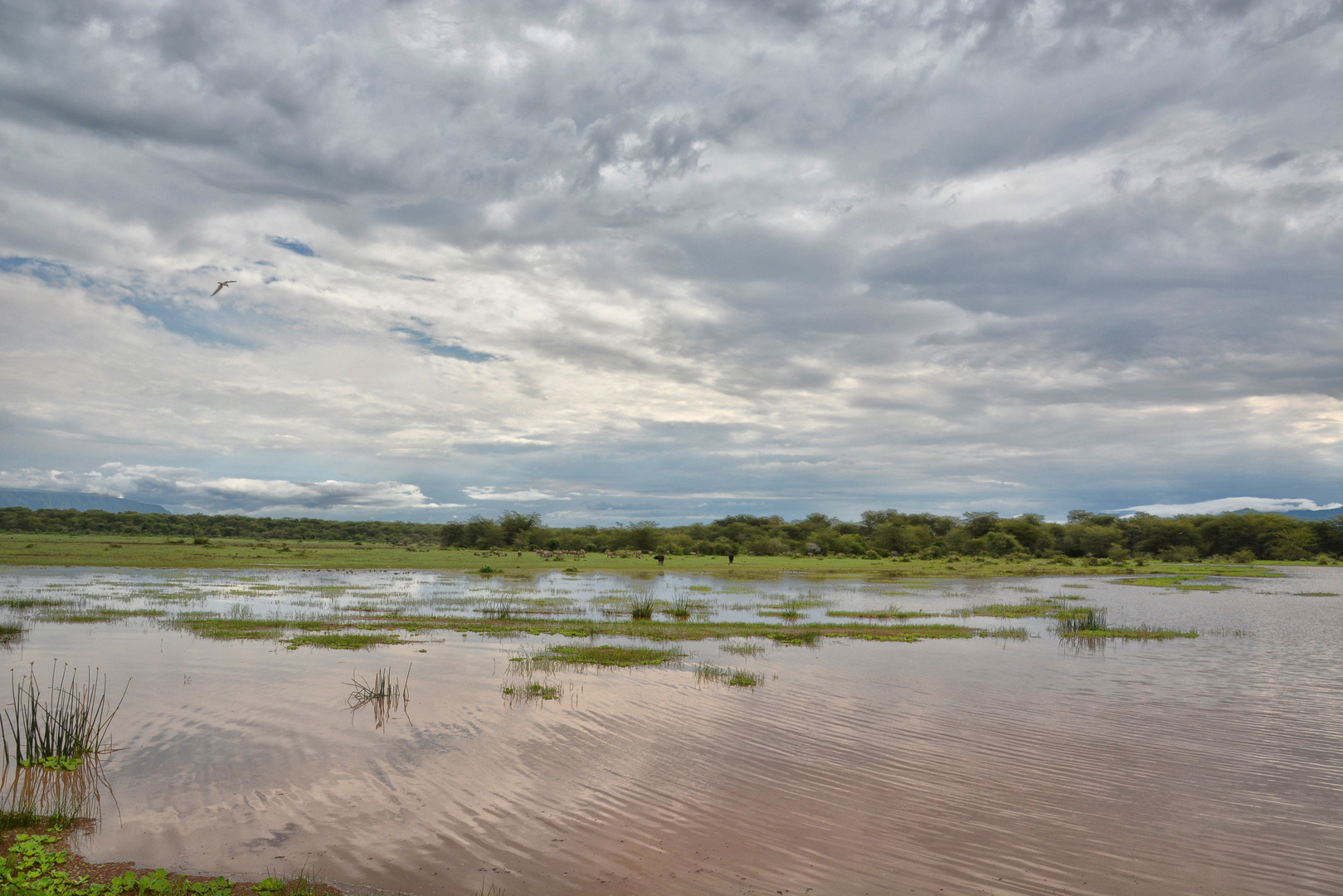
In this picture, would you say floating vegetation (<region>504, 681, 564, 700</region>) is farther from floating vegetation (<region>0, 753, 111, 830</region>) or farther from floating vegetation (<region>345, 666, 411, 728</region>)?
floating vegetation (<region>0, 753, 111, 830</region>)

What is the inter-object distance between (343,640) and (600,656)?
25.1ft

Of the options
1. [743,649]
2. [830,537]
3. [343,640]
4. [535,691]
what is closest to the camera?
[535,691]

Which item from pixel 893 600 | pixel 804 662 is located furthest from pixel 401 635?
pixel 893 600

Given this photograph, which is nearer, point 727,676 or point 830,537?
point 727,676

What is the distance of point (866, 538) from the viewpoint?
142 metres

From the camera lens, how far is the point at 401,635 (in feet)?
71.5

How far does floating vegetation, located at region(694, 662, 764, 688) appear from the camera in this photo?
15.9 meters

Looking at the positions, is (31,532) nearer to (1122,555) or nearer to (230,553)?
(230,553)

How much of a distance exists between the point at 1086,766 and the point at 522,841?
8.29 m

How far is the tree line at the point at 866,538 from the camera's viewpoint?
103688mm

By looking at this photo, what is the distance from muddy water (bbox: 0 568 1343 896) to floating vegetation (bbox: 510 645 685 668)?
43.5 inches

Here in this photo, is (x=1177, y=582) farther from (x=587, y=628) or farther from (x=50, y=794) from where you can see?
(x=50, y=794)

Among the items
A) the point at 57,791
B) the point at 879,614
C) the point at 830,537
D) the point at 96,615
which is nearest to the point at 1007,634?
the point at 879,614

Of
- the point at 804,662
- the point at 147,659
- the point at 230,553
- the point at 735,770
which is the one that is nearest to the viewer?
the point at 735,770
